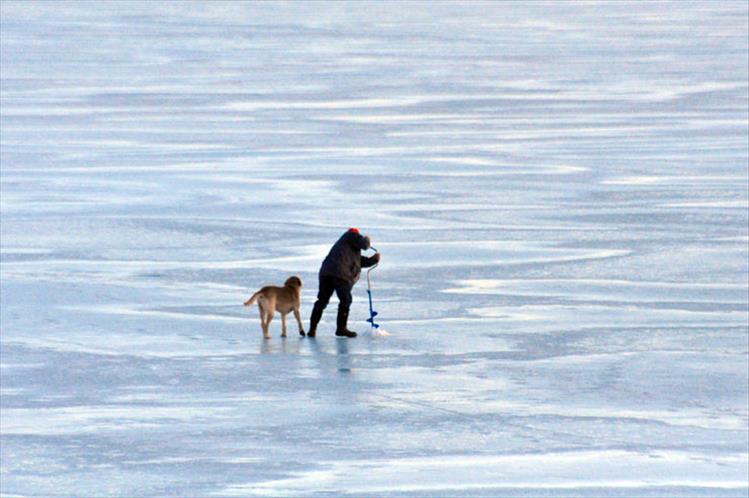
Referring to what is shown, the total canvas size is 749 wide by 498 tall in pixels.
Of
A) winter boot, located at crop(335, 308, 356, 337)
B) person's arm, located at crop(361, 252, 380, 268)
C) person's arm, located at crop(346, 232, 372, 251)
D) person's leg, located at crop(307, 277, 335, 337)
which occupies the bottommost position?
winter boot, located at crop(335, 308, 356, 337)

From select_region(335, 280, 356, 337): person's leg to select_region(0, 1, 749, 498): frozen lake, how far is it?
197 mm

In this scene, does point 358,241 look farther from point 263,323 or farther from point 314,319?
point 263,323

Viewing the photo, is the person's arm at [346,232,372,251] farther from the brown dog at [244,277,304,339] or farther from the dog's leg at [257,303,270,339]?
the dog's leg at [257,303,270,339]

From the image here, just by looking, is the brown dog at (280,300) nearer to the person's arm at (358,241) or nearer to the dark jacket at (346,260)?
the dark jacket at (346,260)

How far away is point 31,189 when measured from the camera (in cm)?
1880

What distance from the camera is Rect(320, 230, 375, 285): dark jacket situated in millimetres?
11117

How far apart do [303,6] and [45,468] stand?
179 ft

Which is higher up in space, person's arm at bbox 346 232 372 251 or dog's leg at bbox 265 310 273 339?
person's arm at bbox 346 232 372 251

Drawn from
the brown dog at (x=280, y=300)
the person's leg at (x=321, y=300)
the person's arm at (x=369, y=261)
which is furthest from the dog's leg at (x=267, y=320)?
the person's arm at (x=369, y=261)

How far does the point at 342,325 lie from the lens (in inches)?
444

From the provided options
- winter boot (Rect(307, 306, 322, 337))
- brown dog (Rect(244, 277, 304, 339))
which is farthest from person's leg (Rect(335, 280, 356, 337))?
brown dog (Rect(244, 277, 304, 339))

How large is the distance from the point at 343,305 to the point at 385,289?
1900mm

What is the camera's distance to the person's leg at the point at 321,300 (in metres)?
11.2

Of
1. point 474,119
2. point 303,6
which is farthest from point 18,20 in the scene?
point 474,119
